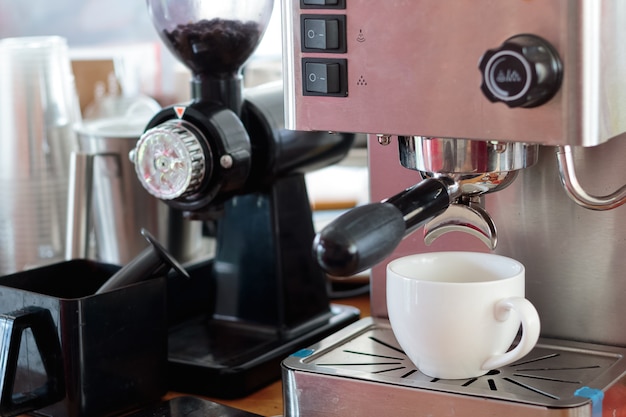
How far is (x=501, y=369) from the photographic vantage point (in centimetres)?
59

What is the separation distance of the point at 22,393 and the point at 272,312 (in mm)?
216

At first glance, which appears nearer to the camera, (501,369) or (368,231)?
(368,231)

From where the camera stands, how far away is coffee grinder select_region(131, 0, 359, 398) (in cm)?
71

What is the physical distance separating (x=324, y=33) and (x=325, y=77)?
0.02 meters

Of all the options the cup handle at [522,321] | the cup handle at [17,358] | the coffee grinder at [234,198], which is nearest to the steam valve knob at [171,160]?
the coffee grinder at [234,198]

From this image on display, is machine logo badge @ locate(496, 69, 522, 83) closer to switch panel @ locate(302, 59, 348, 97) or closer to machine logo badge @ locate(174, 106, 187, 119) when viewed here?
switch panel @ locate(302, 59, 348, 97)

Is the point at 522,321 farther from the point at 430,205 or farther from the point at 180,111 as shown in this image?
the point at 180,111

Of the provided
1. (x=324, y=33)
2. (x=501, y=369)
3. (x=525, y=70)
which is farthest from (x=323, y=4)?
(x=501, y=369)

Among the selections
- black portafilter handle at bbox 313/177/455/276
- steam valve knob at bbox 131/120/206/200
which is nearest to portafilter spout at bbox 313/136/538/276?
black portafilter handle at bbox 313/177/455/276

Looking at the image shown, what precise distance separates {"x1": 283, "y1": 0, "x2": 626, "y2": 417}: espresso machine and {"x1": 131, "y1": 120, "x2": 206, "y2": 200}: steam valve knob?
5.0 inches

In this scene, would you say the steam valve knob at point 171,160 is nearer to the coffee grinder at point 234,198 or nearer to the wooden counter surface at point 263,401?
the coffee grinder at point 234,198

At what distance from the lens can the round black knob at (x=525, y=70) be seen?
0.47 meters

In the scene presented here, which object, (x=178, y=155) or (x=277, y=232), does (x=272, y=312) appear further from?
(x=178, y=155)

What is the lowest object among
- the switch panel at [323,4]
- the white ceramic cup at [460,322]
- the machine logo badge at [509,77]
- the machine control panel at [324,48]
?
the white ceramic cup at [460,322]
